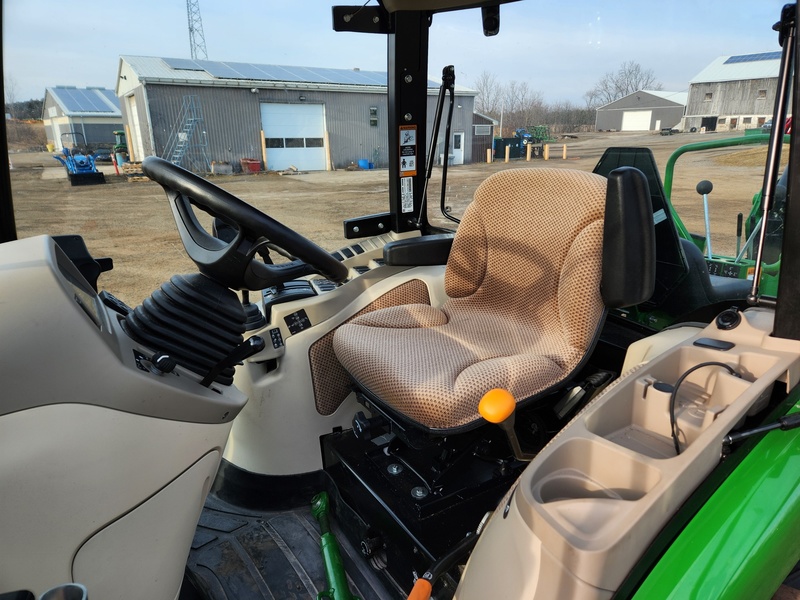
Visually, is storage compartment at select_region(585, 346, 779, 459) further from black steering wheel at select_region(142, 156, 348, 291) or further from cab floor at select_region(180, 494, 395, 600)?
cab floor at select_region(180, 494, 395, 600)

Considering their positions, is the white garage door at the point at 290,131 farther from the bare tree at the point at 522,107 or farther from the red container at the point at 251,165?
the bare tree at the point at 522,107

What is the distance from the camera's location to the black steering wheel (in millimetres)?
1074

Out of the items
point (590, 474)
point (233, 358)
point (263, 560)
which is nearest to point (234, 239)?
point (233, 358)

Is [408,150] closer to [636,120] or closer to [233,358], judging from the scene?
[636,120]

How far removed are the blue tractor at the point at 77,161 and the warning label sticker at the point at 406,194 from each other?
A: 107 cm

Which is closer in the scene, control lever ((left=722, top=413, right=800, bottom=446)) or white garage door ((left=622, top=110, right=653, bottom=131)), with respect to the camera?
control lever ((left=722, top=413, right=800, bottom=446))

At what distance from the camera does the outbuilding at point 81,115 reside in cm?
138

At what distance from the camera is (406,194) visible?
83.8 inches

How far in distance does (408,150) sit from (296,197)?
84cm

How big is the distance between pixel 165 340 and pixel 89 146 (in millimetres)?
977

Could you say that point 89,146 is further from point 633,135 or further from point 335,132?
point 633,135

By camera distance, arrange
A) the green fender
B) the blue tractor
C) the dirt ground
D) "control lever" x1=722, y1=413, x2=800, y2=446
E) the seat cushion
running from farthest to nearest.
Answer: the blue tractor < the seat cushion < the dirt ground < "control lever" x1=722, y1=413, x2=800, y2=446 < the green fender

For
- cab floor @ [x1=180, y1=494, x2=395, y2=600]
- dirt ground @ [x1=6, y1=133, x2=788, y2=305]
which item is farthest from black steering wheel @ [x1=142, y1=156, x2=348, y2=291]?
cab floor @ [x1=180, y1=494, x2=395, y2=600]

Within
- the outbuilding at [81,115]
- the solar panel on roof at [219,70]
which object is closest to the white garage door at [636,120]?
the solar panel on roof at [219,70]
